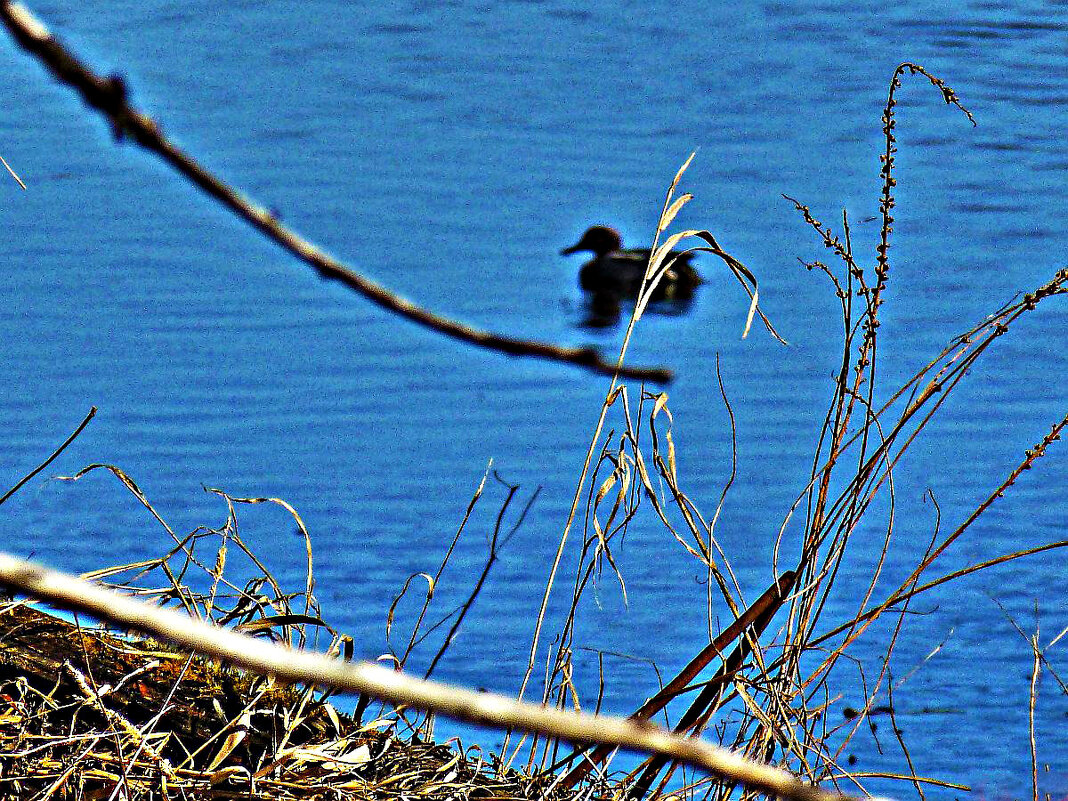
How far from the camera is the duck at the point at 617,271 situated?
16.9 feet

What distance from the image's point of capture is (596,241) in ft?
17.0

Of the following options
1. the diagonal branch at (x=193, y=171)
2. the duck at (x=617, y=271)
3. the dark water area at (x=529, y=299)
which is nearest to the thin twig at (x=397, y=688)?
the diagonal branch at (x=193, y=171)

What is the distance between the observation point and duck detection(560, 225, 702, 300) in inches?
203

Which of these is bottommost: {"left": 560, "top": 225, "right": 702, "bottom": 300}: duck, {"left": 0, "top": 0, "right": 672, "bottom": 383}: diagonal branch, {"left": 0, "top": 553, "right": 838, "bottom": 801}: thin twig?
{"left": 560, "top": 225, "right": 702, "bottom": 300}: duck

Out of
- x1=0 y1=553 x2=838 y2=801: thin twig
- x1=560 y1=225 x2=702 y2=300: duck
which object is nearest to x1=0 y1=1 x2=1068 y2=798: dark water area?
x1=560 y1=225 x2=702 y2=300: duck

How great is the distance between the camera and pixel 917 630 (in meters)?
3.16

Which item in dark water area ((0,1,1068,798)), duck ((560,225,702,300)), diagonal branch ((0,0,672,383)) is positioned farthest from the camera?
duck ((560,225,702,300))

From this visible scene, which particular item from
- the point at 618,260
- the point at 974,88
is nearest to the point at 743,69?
the point at 974,88

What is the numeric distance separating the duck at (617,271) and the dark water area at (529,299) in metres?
0.07

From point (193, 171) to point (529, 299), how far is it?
14.3 ft

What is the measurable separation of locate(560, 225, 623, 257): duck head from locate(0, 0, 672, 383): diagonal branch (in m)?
4.70

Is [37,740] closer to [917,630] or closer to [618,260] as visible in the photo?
[917,630]

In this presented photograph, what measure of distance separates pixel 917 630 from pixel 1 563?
9.20 ft

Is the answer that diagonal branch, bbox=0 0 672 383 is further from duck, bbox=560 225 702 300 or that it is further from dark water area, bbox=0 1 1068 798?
duck, bbox=560 225 702 300
